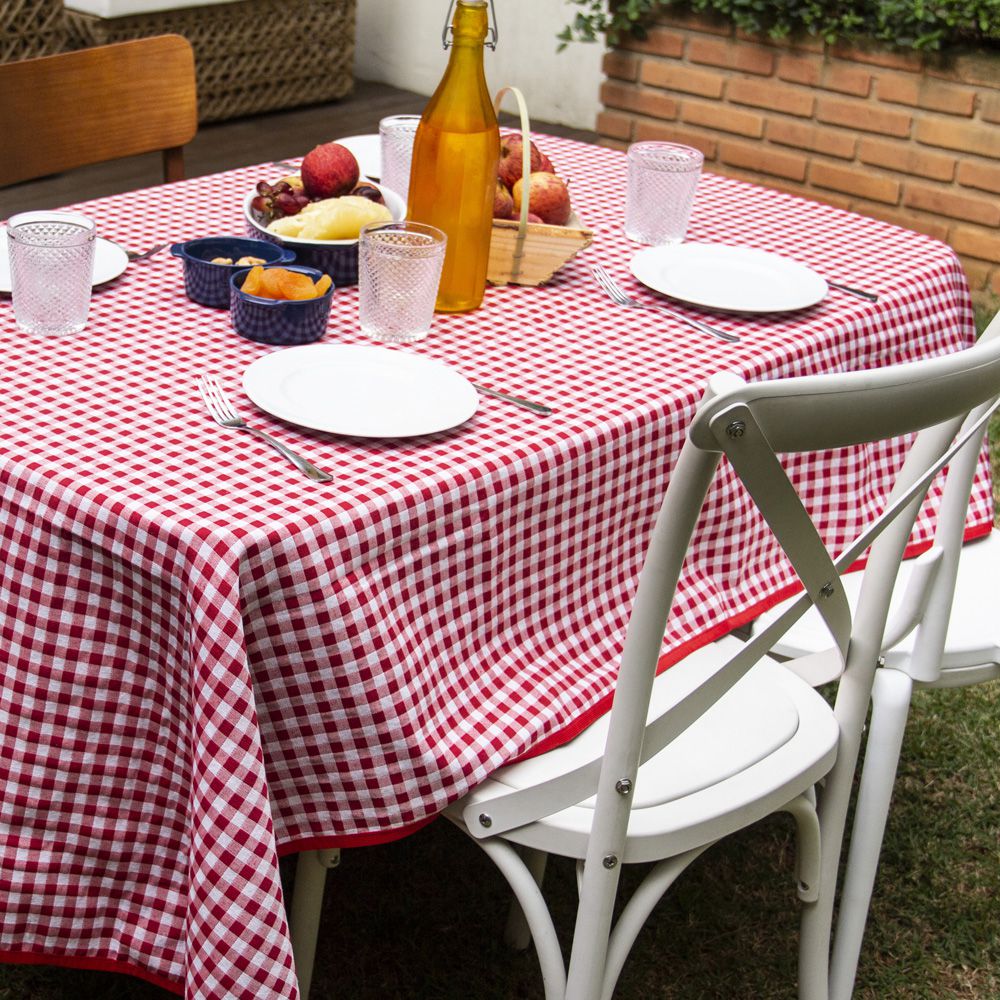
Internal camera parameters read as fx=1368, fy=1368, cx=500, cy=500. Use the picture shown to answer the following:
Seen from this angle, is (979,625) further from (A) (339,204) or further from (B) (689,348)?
(A) (339,204)

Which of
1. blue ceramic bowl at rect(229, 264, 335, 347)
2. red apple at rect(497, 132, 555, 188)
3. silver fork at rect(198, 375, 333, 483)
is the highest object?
red apple at rect(497, 132, 555, 188)

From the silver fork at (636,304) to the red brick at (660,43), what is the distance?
2720 millimetres

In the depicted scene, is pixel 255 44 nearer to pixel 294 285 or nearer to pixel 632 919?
pixel 294 285

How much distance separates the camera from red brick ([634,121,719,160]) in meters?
4.21

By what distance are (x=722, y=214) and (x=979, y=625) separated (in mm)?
720

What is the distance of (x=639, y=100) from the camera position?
4.30 m

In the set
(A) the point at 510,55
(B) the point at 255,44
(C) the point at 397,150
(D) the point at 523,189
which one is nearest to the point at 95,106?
(C) the point at 397,150

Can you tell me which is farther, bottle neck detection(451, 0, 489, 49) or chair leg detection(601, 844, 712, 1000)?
bottle neck detection(451, 0, 489, 49)

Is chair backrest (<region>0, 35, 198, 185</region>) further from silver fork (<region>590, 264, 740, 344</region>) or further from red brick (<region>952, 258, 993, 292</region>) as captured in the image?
red brick (<region>952, 258, 993, 292</region>)

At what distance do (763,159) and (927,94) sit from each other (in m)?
0.53

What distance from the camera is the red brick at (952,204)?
3775 mm

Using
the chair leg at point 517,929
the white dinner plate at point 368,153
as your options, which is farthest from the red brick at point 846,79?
the chair leg at point 517,929

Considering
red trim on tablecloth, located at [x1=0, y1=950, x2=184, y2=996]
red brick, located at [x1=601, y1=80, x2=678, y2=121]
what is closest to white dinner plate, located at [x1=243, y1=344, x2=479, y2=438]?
red trim on tablecloth, located at [x1=0, y1=950, x2=184, y2=996]

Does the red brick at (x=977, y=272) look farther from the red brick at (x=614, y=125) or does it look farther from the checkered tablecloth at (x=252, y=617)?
the checkered tablecloth at (x=252, y=617)
